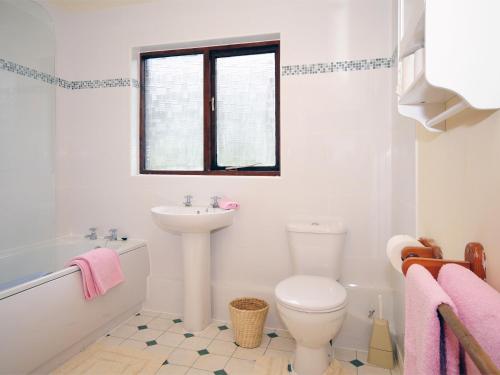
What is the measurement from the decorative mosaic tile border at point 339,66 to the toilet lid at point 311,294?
1357 millimetres

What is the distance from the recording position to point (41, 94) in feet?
8.46

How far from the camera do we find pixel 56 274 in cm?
194

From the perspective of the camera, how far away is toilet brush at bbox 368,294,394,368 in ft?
6.62

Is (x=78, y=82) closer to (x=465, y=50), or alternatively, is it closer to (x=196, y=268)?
(x=196, y=268)

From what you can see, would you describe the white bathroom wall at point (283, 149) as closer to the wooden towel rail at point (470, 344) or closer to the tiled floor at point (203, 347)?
the tiled floor at point (203, 347)

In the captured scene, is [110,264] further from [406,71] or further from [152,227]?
[406,71]

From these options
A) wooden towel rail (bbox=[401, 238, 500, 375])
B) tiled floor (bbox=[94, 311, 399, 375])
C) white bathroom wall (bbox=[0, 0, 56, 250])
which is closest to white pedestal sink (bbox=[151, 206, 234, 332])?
tiled floor (bbox=[94, 311, 399, 375])

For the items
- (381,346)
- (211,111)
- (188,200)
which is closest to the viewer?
(381,346)

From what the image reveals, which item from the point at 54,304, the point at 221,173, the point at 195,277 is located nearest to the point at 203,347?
the point at 195,277

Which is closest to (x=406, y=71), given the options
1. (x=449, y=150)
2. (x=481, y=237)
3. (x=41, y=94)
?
(x=449, y=150)

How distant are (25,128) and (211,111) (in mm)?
1322

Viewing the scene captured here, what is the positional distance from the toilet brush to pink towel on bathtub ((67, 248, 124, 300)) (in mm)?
1678

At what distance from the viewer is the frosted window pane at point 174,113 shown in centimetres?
274

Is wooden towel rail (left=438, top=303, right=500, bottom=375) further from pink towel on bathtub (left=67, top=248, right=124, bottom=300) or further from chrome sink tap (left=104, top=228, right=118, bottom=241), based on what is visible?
chrome sink tap (left=104, top=228, right=118, bottom=241)
